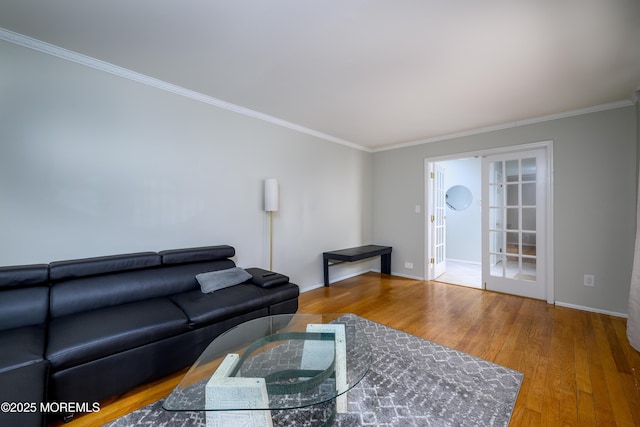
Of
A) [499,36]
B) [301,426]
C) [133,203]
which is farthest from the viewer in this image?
[133,203]

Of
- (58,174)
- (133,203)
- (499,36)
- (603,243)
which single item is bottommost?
(603,243)

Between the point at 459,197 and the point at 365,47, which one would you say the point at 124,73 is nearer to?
the point at 365,47

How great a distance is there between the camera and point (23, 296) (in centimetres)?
172

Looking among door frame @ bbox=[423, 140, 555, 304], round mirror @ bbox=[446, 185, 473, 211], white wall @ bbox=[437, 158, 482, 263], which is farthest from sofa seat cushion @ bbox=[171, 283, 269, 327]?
round mirror @ bbox=[446, 185, 473, 211]

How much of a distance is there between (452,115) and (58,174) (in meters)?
4.12

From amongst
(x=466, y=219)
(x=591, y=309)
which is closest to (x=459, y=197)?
(x=466, y=219)

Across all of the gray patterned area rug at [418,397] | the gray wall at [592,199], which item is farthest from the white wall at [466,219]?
the gray patterned area rug at [418,397]

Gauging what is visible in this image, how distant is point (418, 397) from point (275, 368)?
97 centimetres

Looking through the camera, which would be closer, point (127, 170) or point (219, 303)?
point (219, 303)

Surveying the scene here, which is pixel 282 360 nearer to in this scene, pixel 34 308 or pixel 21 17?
pixel 34 308

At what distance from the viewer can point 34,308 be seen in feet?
5.65

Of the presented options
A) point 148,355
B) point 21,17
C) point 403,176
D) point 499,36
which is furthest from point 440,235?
point 21,17

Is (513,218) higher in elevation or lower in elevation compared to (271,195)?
lower

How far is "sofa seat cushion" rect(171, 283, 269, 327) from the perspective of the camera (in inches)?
77.3
